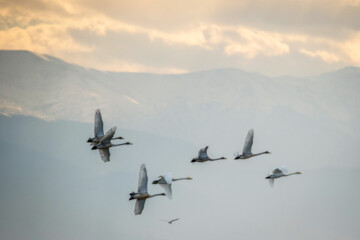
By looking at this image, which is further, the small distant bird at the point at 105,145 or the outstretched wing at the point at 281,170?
the small distant bird at the point at 105,145

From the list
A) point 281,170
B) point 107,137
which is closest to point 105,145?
point 107,137

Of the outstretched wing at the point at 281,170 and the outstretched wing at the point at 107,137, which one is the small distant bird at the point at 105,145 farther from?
the outstretched wing at the point at 281,170

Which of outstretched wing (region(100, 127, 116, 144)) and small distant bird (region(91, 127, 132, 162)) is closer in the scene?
outstretched wing (region(100, 127, 116, 144))

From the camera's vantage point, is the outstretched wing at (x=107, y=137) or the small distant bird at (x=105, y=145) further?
the small distant bird at (x=105, y=145)

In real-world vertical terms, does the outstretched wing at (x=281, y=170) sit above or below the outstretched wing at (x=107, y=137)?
below

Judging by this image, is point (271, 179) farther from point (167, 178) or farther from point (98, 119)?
Answer: point (98, 119)

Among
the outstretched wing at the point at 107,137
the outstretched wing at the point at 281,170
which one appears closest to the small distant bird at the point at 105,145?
the outstretched wing at the point at 107,137

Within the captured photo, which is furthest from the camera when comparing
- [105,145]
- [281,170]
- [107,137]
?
[105,145]

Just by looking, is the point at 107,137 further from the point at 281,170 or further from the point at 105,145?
the point at 281,170

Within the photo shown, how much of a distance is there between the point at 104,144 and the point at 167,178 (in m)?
10.9

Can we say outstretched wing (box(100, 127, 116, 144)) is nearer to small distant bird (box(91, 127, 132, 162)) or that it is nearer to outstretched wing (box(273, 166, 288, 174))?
small distant bird (box(91, 127, 132, 162))

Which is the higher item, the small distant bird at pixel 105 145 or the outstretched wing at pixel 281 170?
the small distant bird at pixel 105 145

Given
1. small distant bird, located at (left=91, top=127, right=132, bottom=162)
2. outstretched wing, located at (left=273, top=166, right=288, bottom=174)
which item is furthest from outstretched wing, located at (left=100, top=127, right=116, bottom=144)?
outstretched wing, located at (left=273, top=166, right=288, bottom=174)

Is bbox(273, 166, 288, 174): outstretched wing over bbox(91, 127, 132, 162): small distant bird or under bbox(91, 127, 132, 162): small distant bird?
under
